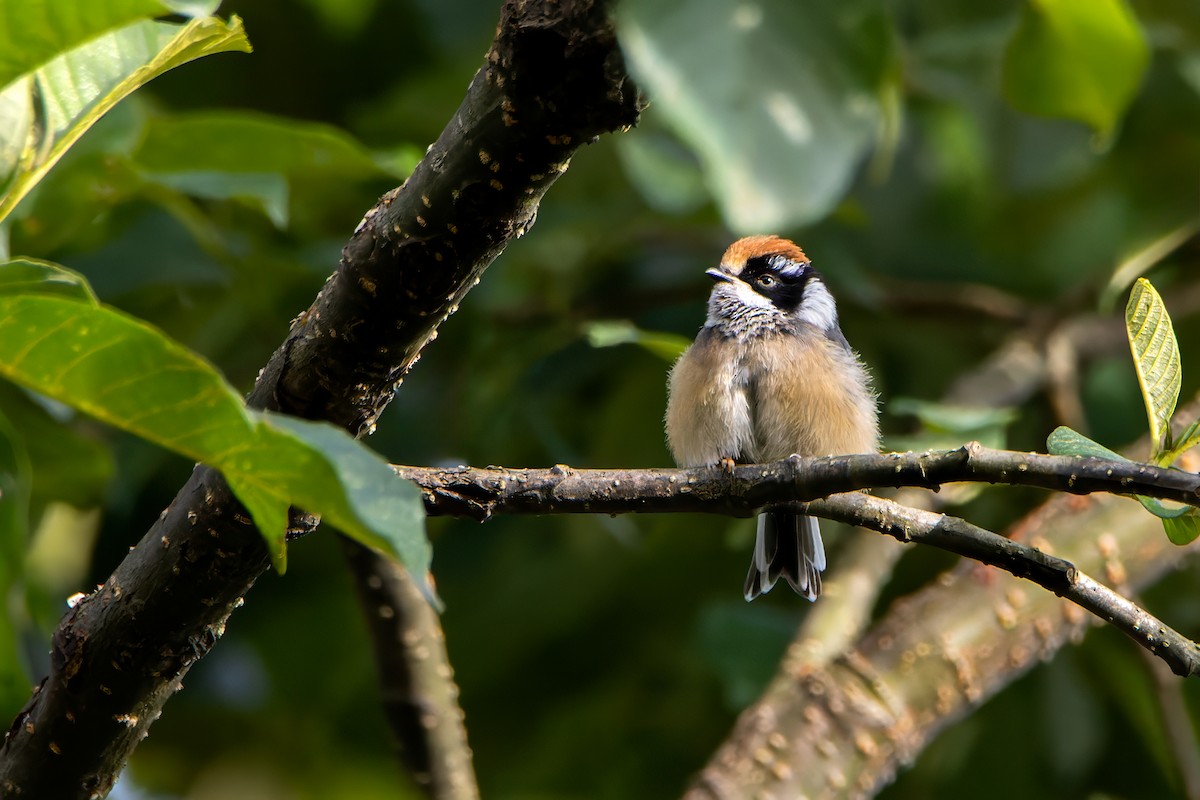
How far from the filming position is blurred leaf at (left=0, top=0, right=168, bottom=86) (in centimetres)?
175

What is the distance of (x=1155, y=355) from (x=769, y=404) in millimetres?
2112

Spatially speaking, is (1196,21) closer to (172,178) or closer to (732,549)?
(732,549)

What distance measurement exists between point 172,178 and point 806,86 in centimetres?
169

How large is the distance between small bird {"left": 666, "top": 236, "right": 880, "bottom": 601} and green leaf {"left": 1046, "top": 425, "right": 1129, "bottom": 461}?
200 centimetres

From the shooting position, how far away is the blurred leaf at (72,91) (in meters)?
2.04

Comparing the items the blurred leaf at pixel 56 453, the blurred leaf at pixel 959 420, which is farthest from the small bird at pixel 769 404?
the blurred leaf at pixel 56 453

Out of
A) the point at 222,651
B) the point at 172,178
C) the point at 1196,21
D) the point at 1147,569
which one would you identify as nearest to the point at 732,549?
the point at 1147,569

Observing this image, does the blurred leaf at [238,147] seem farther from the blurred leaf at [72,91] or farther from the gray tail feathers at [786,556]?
the gray tail feathers at [786,556]

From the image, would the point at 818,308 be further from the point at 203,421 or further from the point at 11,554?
the point at 203,421

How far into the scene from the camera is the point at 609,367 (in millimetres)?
4793

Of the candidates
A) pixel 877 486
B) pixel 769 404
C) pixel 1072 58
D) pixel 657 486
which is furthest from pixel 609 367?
pixel 877 486

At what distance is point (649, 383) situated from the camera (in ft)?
15.5

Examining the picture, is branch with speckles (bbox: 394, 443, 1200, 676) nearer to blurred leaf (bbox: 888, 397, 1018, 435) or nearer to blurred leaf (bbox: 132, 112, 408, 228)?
blurred leaf (bbox: 888, 397, 1018, 435)

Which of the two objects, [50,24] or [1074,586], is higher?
[50,24]
